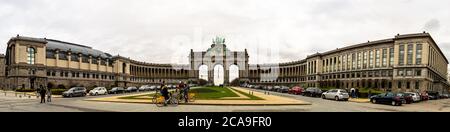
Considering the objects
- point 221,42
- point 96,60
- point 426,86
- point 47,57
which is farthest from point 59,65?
point 426,86

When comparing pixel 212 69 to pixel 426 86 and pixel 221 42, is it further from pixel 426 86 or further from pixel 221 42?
pixel 426 86

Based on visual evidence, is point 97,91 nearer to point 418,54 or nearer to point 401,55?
point 401,55

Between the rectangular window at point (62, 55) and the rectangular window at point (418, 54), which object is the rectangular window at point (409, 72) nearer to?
the rectangular window at point (418, 54)

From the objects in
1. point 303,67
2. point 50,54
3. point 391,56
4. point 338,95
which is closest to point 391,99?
point 338,95

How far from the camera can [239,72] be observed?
164 m

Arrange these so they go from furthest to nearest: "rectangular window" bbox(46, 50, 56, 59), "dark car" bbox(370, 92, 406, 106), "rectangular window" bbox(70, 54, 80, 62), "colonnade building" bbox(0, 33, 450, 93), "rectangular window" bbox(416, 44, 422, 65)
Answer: "rectangular window" bbox(70, 54, 80, 62) < "rectangular window" bbox(46, 50, 56, 59) < "rectangular window" bbox(416, 44, 422, 65) < "colonnade building" bbox(0, 33, 450, 93) < "dark car" bbox(370, 92, 406, 106)

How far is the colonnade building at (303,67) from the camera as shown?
72.2 m

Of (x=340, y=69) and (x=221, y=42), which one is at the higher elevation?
(x=221, y=42)

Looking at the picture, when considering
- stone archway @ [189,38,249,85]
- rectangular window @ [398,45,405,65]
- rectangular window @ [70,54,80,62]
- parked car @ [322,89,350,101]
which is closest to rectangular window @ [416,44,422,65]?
rectangular window @ [398,45,405,65]

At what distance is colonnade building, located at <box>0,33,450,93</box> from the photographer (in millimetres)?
72250

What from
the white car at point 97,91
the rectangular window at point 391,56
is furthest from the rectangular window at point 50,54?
the rectangular window at point 391,56

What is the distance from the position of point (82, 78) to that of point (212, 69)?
259ft

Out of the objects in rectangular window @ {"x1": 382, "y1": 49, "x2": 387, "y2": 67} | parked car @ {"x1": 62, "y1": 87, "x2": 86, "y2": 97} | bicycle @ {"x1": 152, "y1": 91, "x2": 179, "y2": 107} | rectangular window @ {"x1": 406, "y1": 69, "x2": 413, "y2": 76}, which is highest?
rectangular window @ {"x1": 382, "y1": 49, "x2": 387, "y2": 67}

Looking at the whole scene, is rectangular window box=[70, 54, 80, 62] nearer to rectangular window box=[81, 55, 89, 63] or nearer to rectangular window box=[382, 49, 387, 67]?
rectangular window box=[81, 55, 89, 63]
